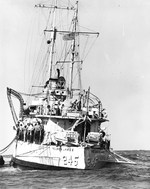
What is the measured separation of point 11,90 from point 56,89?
5620mm

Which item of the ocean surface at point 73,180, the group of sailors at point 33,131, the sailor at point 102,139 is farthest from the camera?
the group of sailors at point 33,131

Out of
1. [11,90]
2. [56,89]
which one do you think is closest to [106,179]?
[56,89]

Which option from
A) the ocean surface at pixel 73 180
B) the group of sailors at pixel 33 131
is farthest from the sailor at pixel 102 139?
the group of sailors at pixel 33 131

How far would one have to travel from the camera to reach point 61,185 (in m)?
27.2

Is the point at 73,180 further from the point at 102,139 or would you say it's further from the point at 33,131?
the point at 33,131

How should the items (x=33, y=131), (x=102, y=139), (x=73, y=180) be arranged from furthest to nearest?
(x=33, y=131)
(x=102, y=139)
(x=73, y=180)

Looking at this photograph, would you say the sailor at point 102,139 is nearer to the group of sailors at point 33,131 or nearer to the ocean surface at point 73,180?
the ocean surface at point 73,180

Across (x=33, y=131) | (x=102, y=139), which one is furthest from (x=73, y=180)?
(x=33, y=131)

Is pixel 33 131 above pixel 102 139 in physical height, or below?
above

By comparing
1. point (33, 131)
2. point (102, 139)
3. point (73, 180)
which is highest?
point (33, 131)

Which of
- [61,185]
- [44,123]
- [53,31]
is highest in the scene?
[53,31]

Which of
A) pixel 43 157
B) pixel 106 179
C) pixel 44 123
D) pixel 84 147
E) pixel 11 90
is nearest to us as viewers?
pixel 106 179

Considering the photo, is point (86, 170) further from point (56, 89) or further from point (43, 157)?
point (56, 89)

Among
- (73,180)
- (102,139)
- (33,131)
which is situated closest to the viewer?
(73,180)
